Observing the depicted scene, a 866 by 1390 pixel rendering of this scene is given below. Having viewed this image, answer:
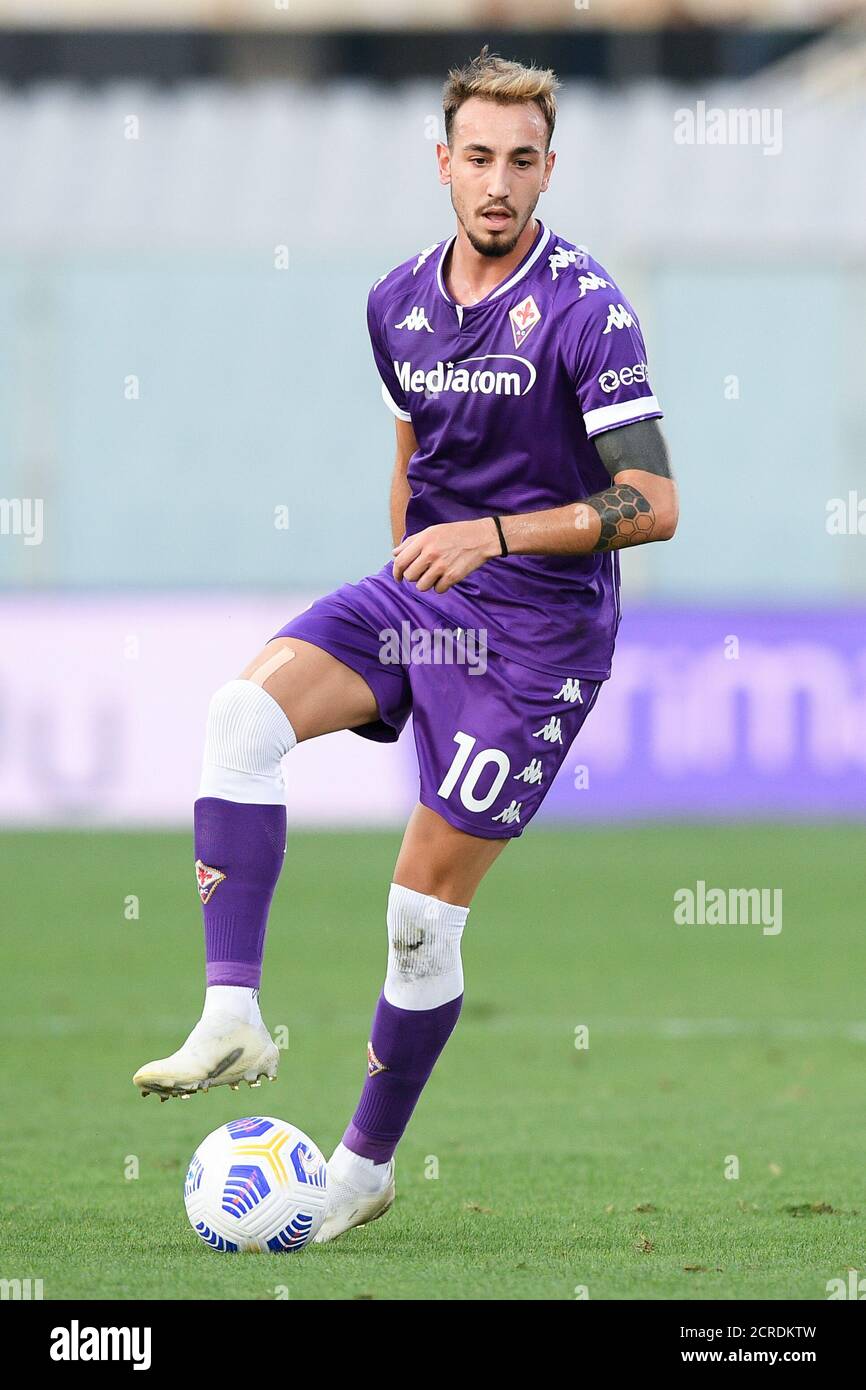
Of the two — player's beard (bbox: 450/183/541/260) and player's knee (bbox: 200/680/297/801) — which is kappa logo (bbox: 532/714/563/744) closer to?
player's knee (bbox: 200/680/297/801)

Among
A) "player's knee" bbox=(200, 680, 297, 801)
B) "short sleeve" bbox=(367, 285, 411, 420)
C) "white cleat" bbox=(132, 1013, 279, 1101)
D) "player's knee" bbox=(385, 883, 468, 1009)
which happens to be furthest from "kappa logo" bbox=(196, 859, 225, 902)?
"short sleeve" bbox=(367, 285, 411, 420)

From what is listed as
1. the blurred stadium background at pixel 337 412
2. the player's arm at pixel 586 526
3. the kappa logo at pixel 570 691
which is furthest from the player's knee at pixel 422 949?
the blurred stadium background at pixel 337 412

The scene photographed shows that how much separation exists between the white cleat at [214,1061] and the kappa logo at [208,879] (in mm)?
335

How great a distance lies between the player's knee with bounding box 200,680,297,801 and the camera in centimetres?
479

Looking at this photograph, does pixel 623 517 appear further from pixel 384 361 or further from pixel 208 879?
pixel 208 879

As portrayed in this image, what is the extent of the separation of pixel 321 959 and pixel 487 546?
18.7 feet

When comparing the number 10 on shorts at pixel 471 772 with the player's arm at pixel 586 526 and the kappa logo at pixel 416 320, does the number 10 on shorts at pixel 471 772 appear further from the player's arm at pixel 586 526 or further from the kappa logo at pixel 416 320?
the kappa logo at pixel 416 320

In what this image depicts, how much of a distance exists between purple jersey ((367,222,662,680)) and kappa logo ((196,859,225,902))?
2.73 ft

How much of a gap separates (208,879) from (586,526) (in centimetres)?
111

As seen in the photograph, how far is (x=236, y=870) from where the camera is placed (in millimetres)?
4777

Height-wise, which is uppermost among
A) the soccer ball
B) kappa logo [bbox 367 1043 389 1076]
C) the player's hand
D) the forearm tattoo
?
the forearm tattoo

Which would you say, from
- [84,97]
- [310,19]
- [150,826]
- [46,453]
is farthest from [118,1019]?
[310,19]

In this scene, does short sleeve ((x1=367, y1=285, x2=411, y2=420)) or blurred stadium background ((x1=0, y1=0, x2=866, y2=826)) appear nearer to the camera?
short sleeve ((x1=367, y1=285, x2=411, y2=420))

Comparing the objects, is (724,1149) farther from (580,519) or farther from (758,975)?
(758,975)
